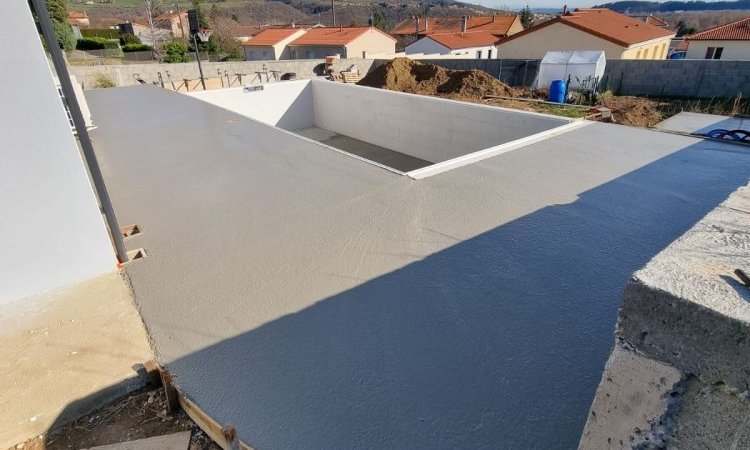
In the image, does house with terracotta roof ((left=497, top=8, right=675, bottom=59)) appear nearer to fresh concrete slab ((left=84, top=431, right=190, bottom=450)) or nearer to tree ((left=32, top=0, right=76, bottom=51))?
fresh concrete slab ((left=84, top=431, right=190, bottom=450))

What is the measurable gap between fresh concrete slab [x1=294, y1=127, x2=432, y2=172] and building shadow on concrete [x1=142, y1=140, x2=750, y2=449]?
25.9ft

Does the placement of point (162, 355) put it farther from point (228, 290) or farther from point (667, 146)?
point (667, 146)

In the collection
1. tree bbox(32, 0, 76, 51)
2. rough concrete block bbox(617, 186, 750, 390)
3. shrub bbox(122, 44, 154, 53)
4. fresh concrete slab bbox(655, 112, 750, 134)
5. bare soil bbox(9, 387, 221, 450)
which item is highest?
tree bbox(32, 0, 76, 51)

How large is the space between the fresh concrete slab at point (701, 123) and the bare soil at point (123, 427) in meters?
10.6

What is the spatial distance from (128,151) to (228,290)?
14.5 feet

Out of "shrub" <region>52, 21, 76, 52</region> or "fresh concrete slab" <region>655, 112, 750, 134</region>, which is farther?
"shrub" <region>52, 21, 76, 52</region>

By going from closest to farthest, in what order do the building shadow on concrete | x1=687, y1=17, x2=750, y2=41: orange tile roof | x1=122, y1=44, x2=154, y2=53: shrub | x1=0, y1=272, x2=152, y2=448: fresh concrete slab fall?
the building shadow on concrete
x1=0, y1=272, x2=152, y2=448: fresh concrete slab
x1=687, y1=17, x2=750, y2=41: orange tile roof
x1=122, y1=44, x2=154, y2=53: shrub

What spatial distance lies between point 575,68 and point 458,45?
60.6 feet

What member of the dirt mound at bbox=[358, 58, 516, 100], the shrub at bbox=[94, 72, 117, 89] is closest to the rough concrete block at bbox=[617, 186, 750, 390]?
the dirt mound at bbox=[358, 58, 516, 100]

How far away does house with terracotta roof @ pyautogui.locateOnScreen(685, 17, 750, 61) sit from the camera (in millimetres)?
23828

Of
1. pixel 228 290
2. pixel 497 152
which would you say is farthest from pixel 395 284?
pixel 497 152

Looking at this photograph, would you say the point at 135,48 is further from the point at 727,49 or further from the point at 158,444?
the point at 727,49

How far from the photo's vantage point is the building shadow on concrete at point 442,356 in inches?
70.0

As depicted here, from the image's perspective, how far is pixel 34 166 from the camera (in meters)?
2.58
